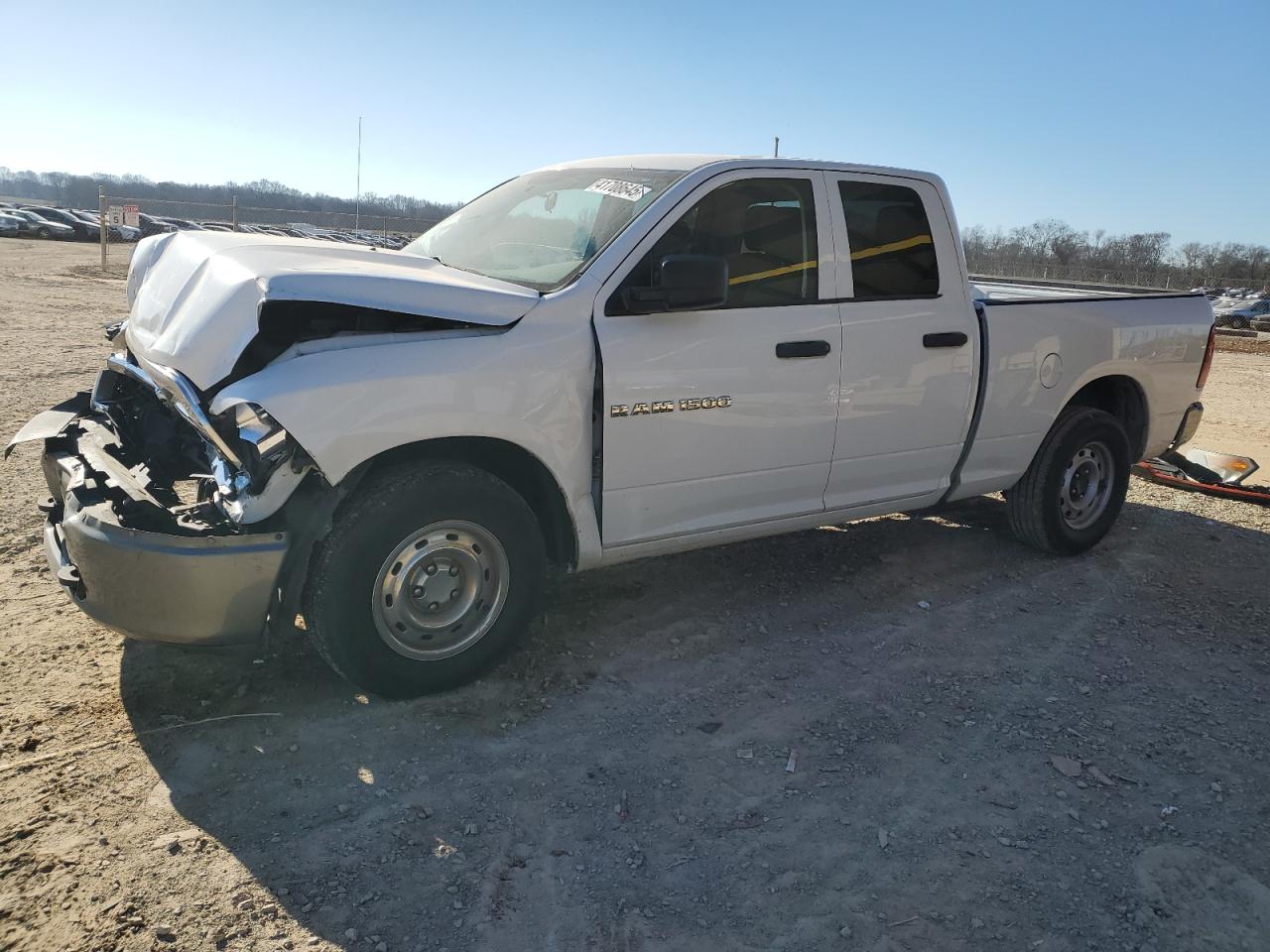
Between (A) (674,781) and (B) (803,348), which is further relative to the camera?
(B) (803,348)

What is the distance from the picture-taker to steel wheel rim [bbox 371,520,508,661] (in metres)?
3.43

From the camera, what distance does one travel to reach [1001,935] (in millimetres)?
2625

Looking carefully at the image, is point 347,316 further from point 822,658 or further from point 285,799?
point 822,658

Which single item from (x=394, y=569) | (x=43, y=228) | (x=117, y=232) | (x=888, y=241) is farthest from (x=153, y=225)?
(x=394, y=569)

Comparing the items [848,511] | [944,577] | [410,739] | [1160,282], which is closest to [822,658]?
[848,511]

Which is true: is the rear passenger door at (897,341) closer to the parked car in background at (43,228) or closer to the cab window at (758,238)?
the cab window at (758,238)

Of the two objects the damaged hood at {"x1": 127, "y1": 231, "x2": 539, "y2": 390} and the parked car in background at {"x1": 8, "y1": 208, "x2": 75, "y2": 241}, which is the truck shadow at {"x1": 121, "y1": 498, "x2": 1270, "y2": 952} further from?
the parked car in background at {"x1": 8, "y1": 208, "x2": 75, "y2": 241}

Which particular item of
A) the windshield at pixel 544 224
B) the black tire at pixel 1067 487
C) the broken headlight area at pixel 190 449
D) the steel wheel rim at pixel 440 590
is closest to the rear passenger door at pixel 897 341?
the black tire at pixel 1067 487

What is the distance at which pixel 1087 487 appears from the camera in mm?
5809

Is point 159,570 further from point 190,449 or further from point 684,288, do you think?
point 684,288

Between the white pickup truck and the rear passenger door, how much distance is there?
15 mm

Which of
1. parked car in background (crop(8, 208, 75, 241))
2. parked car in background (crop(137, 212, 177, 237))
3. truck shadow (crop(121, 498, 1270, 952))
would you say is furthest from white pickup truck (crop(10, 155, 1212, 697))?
parked car in background (crop(8, 208, 75, 241))

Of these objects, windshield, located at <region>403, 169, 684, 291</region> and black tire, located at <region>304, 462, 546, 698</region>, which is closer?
black tire, located at <region>304, 462, 546, 698</region>

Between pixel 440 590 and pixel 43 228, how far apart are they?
53235mm
